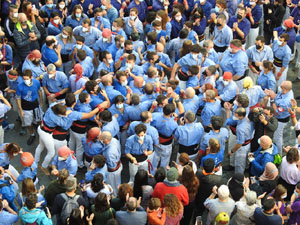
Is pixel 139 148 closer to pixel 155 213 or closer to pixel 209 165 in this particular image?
pixel 209 165

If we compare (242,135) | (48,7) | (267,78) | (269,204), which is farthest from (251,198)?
(48,7)

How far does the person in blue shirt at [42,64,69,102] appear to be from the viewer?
9516mm

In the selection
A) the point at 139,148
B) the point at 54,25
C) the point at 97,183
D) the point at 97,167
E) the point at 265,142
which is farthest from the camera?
the point at 54,25

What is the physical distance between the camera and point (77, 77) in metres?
9.57

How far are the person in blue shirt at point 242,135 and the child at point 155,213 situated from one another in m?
2.62

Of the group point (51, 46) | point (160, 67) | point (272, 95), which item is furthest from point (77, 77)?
point (272, 95)

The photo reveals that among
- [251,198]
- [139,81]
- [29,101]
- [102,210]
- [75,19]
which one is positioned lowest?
[29,101]

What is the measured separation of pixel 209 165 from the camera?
7.10m

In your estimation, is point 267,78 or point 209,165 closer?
point 209,165

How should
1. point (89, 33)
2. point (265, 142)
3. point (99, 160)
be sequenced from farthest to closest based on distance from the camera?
point (89, 33), point (265, 142), point (99, 160)

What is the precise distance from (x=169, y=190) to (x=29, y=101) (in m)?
4.18

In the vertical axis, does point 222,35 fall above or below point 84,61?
above

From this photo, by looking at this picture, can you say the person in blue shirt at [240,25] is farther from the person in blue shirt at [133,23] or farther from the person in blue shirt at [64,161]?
the person in blue shirt at [64,161]

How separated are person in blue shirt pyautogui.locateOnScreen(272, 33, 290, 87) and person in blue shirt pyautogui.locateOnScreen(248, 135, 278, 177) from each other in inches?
134
